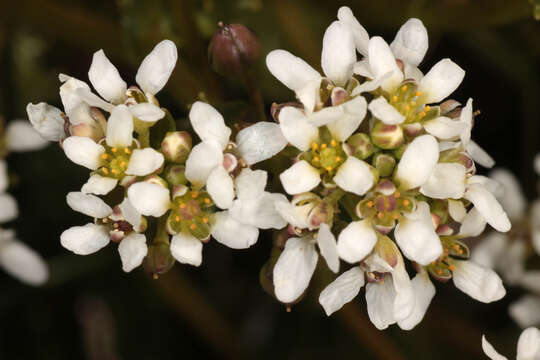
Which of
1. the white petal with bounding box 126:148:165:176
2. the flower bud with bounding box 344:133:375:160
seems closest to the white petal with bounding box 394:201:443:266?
the flower bud with bounding box 344:133:375:160

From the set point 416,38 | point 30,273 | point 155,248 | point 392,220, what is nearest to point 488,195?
point 392,220

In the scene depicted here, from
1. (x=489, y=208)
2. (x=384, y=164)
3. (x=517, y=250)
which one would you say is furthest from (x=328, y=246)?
(x=517, y=250)

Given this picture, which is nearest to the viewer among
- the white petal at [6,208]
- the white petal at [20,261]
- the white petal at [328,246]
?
the white petal at [328,246]

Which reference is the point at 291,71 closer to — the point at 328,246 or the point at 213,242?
the point at 328,246

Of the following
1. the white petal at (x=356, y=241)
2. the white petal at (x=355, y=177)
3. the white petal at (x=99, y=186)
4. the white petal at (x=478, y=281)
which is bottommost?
the white petal at (x=99, y=186)

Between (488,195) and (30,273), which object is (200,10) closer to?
(30,273)

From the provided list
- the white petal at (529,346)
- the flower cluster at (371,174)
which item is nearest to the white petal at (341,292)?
the flower cluster at (371,174)

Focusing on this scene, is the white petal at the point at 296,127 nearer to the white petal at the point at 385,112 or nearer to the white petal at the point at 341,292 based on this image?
the white petal at the point at 385,112

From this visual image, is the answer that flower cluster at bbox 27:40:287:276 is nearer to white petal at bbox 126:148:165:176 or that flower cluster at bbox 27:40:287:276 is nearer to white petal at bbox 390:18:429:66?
white petal at bbox 126:148:165:176
